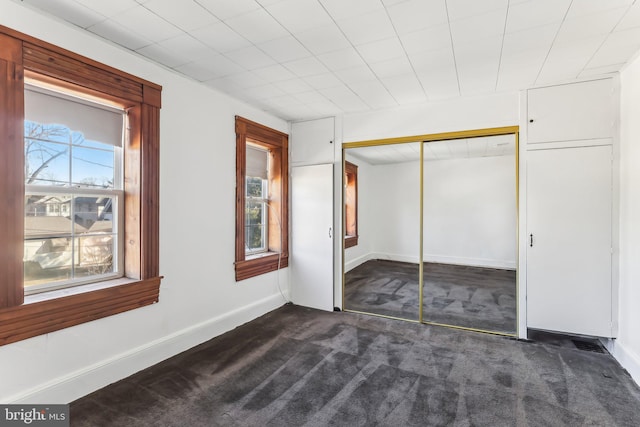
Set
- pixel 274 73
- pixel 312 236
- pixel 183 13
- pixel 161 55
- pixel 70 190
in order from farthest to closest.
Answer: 1. pixel 312 236
2. pixel 274 73
3. pixel 161 55
4. pixel 70 190
5. pixel 183 13

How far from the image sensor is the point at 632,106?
108 inches

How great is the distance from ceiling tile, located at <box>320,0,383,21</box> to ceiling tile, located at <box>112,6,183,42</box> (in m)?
1.12

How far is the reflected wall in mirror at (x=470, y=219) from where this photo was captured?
5.32 meters

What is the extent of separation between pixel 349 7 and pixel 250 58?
3.49 ft

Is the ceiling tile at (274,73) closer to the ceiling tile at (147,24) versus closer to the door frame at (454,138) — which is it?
the ceiling tile at (147,24)

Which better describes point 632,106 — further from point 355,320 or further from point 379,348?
point 355,320

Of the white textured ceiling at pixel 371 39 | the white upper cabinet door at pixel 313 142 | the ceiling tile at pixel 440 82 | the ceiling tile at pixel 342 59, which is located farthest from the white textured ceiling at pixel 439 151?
the ceiling tile at pixel 342 59

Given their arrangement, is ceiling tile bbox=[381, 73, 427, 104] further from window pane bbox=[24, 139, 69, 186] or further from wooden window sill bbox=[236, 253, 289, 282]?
window pane bbox=[24, 139, 69, 186]

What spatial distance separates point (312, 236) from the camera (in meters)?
4.47

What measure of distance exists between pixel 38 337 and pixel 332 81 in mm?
3154

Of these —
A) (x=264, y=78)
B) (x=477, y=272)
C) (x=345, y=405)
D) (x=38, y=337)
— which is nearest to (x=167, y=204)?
(x=38, y=337)

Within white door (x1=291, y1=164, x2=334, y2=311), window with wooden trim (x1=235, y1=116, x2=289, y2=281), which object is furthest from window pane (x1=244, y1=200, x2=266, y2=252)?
white door (x1=291, y1=164, x2=334, y2=311)

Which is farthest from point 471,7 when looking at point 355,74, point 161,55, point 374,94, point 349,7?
point 161,55

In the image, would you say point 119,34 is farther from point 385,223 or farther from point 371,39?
point 385,223
